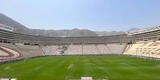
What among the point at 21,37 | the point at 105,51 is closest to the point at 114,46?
the point at 105,51

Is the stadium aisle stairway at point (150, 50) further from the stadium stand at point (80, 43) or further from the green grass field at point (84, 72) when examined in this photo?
the green grass field at point (84, 72)

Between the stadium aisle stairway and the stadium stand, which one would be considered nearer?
the stadium aisle stairway

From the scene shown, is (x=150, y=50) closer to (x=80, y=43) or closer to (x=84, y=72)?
(x=84, y=72)

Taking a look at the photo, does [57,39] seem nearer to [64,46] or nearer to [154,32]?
[64,46]

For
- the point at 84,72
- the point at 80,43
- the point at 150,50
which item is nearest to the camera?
the point at 84,72

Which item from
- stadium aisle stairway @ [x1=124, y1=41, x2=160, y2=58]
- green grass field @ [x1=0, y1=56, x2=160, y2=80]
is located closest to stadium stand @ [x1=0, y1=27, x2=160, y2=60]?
stadium aisle stairway @ [x1=124, y1=41, x2=160, y2=58]

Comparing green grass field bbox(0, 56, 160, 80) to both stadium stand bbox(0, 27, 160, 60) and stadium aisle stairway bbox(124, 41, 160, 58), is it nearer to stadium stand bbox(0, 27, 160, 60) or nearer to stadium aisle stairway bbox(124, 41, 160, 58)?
stadium aisle stairway bbox(124, 41, 160, 58)

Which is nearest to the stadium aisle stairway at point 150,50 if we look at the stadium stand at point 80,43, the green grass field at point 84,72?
the stadium stand at point 80,43

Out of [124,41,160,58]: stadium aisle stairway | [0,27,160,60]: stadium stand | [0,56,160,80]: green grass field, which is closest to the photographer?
[0,56,160,80]: green grass field

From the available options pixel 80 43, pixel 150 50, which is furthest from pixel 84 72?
pixel 80 43

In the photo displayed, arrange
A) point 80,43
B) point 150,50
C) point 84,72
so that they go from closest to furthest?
point 84,72, point 150,50, point 80,43

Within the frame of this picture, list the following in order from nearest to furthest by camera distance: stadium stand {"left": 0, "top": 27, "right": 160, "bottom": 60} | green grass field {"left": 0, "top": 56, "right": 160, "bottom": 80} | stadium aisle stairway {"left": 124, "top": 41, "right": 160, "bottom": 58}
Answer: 1. green grass field {"left": 0, "top": 56, "right": 160, "bottom": 80}
2. stadium aisle stairway {"left": 124, "top": 41, "right": 160, "bottom": 58}
3. stadium stand {"left": 0, "top": 27, "right": 160, "bottom": 60}

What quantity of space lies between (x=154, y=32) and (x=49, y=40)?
7328 centimetres

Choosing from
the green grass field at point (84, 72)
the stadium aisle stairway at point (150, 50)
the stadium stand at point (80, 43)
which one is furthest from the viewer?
the stadium stand at point (80, 43)
